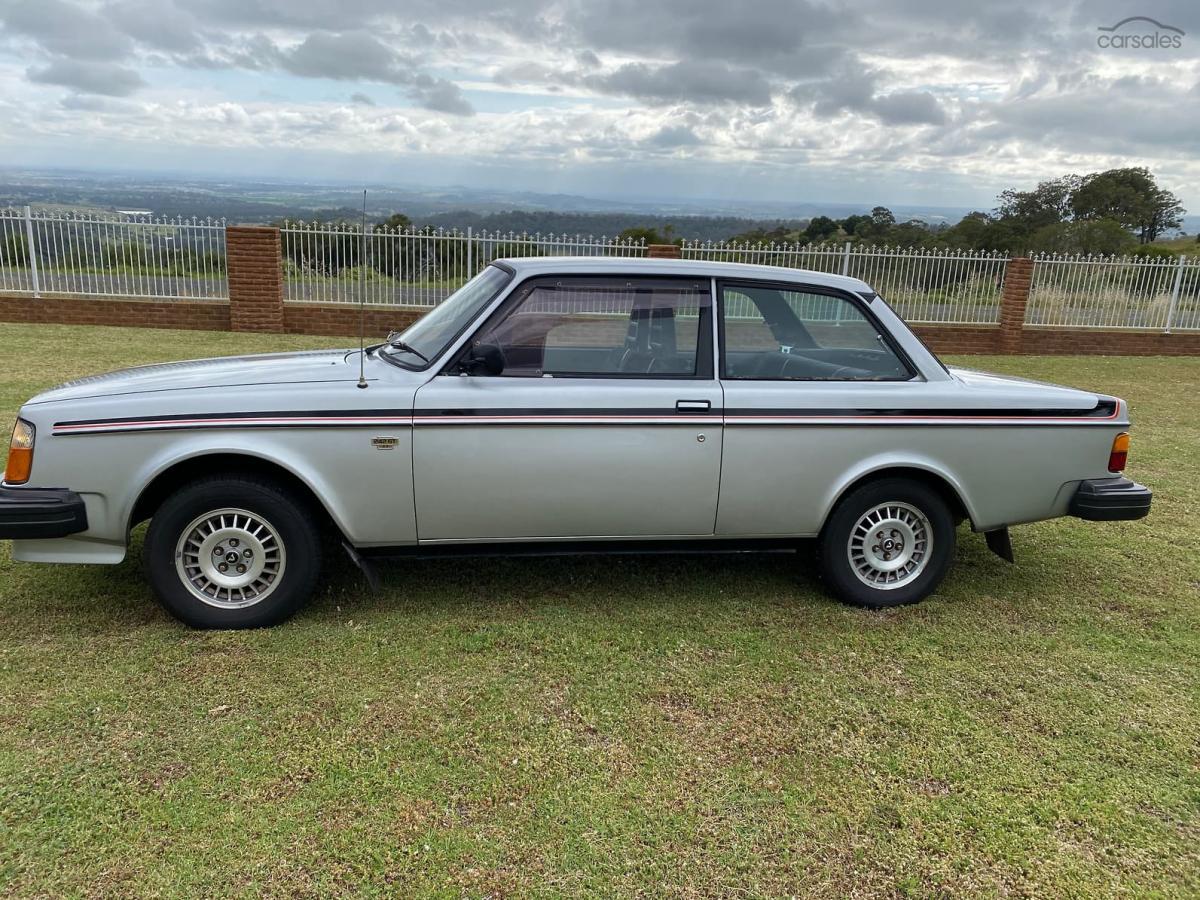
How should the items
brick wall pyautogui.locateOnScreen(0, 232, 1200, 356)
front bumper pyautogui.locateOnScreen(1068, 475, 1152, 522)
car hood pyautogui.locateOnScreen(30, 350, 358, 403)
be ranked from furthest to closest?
brick wall pyautogui.locateOnScreen(0, 232, 1200, 356)
front bumper pyautogui.locateOnScreen(1068, 475, 1152, 522)
car hood pyautogui.locateOnScreen(30, 350, 358, 403)

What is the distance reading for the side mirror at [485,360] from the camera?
3994mm

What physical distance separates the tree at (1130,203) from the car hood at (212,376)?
45.4 meters

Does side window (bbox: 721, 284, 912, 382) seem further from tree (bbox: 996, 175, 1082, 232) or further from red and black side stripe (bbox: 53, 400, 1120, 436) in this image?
tree (bbox: 996, 175, 1082, 232)

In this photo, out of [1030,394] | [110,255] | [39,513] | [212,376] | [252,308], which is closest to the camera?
[39,513]

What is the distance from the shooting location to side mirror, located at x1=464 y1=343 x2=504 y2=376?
399 cm

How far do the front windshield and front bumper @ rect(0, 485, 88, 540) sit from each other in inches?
60.0

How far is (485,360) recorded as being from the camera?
4.01 metres

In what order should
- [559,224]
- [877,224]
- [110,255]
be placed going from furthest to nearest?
1. [877,224]
2. [559,224]
3. [110,255]

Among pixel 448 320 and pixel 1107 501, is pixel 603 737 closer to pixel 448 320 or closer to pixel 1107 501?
pixel 448 320

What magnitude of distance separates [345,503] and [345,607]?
0.64 m

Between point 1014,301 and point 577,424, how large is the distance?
14170mm

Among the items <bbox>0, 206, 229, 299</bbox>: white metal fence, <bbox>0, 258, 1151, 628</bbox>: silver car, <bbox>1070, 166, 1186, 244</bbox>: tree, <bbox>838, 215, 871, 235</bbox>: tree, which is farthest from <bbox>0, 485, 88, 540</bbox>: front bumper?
<bbox>1070, 166, 1186, 244</bbox>: tree

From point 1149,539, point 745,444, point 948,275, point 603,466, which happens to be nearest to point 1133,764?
point 745,444

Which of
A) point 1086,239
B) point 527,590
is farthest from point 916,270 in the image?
point 1086,239
